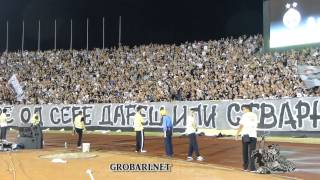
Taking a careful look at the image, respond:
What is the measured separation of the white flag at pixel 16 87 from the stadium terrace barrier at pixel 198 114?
232 cm

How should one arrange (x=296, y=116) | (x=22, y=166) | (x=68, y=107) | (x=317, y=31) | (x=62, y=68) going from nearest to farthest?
(x=22, y=166) < (x=296, y=116) < (x=317, y=31) < (x=68, y=107) < (x=62, y=68)

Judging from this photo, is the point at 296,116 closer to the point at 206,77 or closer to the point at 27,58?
the point at 206,77

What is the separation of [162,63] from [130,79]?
101 inches

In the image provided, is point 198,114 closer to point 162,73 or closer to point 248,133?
point 162,73

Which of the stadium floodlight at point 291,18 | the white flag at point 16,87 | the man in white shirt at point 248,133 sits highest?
the stadium floodlight at point 291,18

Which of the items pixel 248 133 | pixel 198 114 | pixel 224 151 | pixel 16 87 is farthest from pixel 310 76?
pixel 16 87

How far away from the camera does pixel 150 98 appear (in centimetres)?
3488

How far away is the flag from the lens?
29.6 m

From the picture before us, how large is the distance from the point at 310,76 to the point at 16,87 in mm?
24814

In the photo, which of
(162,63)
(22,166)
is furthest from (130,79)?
(22,166)

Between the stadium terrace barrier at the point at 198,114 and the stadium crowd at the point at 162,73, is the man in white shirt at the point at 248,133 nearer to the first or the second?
the stadium terrace barrier at the point at 198,114

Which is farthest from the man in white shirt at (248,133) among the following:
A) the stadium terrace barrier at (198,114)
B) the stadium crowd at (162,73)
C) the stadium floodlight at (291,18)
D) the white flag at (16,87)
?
the white flag at (16,87)

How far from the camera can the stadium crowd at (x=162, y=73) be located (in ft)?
103

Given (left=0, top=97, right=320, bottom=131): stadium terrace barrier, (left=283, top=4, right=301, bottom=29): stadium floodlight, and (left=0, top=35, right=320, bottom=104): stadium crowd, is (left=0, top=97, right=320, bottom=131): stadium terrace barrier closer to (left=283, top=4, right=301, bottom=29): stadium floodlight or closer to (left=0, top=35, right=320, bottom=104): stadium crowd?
(left=0, top=35, right=320, bottom=104): stadium crowd
